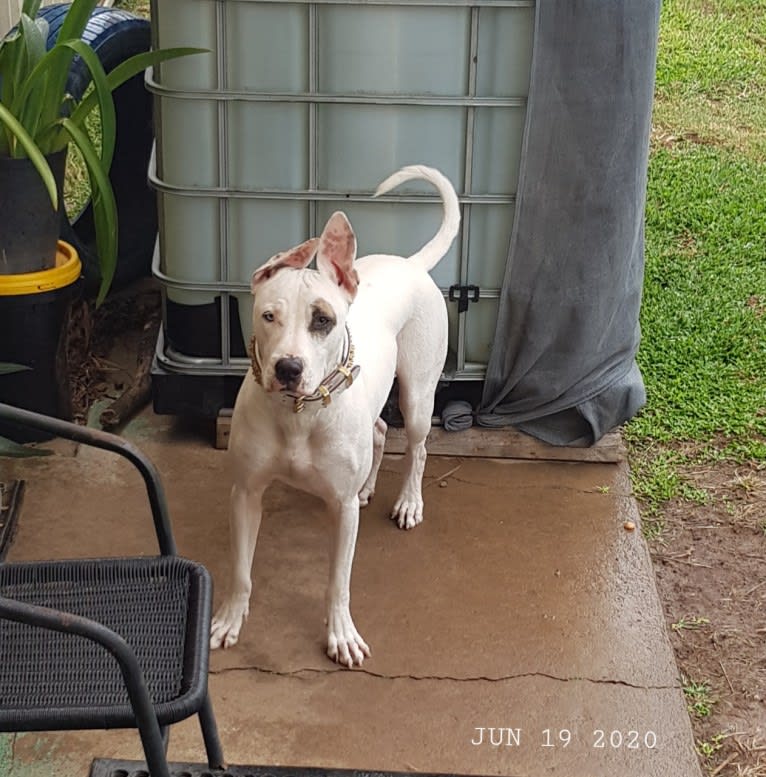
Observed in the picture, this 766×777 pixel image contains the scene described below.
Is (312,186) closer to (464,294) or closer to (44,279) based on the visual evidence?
(464,294)

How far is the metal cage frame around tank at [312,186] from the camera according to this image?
141 inches

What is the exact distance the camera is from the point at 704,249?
555cm

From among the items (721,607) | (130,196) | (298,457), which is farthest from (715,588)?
(130,196)

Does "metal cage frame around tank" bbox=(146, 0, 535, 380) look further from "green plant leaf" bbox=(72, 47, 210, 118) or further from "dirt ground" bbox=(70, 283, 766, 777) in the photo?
"dirt ground" bbox=(70, 283, 766, 777)

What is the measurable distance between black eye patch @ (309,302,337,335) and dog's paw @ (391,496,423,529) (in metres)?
1.21

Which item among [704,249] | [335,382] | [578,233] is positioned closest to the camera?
[335,382]

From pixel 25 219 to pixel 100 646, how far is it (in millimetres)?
1923

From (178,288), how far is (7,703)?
6.76 feet

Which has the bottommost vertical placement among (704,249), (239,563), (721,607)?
(721,607)

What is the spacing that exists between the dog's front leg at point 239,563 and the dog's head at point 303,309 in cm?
51

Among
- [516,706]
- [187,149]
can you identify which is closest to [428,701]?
[516,706]

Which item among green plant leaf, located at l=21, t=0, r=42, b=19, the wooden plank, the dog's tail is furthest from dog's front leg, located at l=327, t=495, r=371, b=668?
green plant leaf, located at l=21, t=0, r=42, b=19

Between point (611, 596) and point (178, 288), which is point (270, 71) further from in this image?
point (611, 596)

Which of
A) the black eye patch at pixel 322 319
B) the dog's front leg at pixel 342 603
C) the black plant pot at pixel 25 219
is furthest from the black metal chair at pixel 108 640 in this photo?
the black plant pot at pixel 25 219
